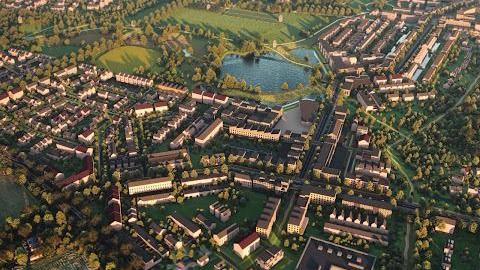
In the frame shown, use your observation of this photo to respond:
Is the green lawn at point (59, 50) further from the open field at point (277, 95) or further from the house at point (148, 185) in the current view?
the house at point (148, 185)

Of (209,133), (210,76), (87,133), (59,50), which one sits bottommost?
(87,133)

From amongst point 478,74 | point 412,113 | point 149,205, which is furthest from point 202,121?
point 478,74

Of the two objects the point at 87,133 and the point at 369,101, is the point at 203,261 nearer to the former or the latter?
the point at 87,133

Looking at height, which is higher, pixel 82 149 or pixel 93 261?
pixel 82 149

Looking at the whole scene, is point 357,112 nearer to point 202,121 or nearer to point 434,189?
point 434,189

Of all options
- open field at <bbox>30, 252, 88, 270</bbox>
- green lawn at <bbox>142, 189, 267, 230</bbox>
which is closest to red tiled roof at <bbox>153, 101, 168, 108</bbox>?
green lawn at <bbox>142, 189, 267, 230</bbox>

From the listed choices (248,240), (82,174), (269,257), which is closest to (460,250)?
(269,257)

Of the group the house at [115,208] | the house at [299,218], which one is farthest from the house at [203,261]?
the house at [115,208]
